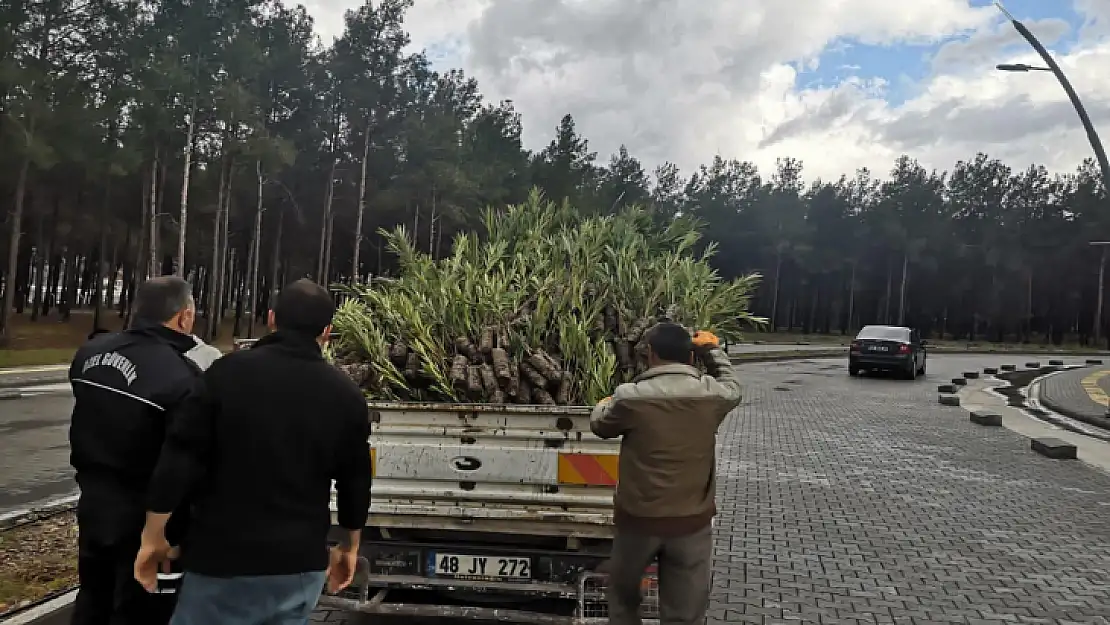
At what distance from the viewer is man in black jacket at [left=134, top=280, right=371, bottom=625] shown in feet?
9.07

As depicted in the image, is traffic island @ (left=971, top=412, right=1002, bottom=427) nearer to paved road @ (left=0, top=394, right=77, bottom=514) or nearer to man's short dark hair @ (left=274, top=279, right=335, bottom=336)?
paved road @ (left=0, top=394, right=77, bottom=514)

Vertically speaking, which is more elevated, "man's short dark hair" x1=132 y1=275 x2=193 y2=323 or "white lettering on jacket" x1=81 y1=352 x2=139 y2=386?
"man's short dark hair" x1=132 y1=275 x2=193 y2=323

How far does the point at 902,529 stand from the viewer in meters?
7.88

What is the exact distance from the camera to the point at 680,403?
149 inches

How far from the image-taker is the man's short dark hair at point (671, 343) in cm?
391

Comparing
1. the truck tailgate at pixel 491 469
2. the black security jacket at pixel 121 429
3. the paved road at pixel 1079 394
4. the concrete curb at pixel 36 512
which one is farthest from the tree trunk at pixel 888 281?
the black security jacket at pixel 121 429

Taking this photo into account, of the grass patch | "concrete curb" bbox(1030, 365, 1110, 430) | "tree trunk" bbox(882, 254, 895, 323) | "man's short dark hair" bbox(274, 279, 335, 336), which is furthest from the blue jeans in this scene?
"tree trunk" bbox(882, 254, 895, 323)

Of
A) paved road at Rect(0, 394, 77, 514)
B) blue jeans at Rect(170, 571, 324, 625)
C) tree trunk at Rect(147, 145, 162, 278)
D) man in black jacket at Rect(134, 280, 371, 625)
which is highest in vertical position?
tree trunk at Rect(147, 145, 162, 278)

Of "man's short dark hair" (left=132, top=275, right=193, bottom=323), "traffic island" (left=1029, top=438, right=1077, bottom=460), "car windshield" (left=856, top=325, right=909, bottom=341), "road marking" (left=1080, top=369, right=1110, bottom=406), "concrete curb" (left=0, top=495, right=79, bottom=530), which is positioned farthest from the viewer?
"car windshield" (left=856, top=325, right=909, bottom=341)

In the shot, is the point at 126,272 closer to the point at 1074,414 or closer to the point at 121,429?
the point at 1074,414

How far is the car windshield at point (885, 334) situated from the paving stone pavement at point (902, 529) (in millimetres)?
13344

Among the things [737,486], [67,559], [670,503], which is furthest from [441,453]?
[737,486]

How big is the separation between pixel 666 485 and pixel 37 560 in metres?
4.61

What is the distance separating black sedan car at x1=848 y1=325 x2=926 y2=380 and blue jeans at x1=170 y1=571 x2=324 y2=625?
26950 mm
